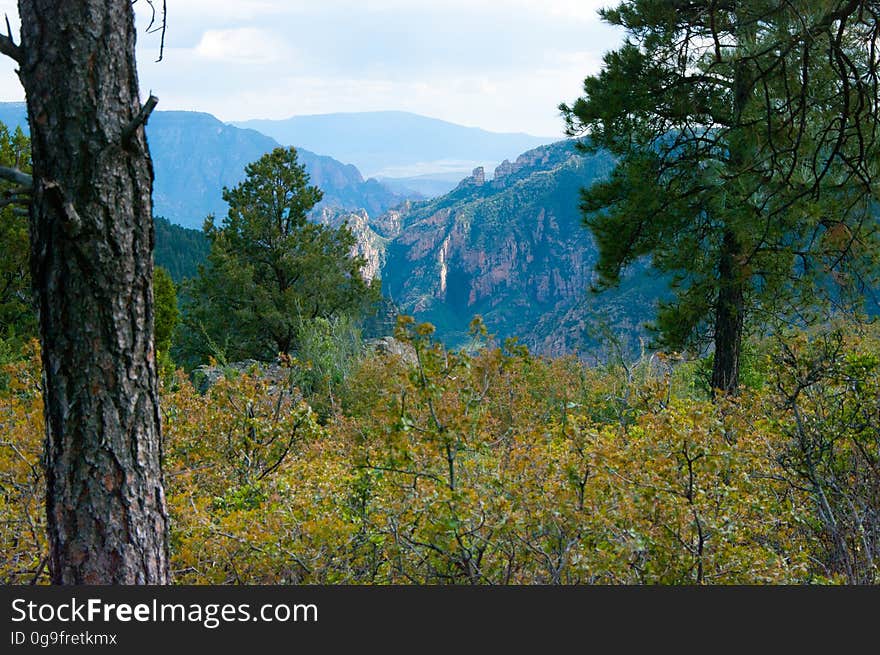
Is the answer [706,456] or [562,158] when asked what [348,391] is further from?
[562,158]

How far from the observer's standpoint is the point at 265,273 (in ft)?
65.8

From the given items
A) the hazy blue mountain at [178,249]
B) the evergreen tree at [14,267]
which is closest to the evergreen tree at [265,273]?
the evergreen tree at [14,267]

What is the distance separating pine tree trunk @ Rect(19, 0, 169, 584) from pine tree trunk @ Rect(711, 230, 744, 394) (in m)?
7.40

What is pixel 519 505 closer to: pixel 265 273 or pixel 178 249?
pixel 265 273

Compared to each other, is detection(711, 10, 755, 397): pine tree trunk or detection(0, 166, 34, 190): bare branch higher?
detection(0, 166, 34, 190): bare branch

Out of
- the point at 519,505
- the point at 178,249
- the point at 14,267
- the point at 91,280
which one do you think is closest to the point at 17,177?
the point at 91,280

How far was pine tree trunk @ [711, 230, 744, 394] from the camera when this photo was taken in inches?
333

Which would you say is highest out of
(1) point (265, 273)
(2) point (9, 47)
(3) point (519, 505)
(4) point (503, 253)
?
(4) point (503, 253)

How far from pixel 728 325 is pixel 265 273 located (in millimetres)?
14396

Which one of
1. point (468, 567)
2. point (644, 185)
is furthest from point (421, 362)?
point (644, 185)

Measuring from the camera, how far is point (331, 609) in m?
2.61

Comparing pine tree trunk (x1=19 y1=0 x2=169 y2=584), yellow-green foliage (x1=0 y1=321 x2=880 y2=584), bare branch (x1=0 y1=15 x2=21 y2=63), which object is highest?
bare branch (x1=0 y1=15 x2=21 y2=63)

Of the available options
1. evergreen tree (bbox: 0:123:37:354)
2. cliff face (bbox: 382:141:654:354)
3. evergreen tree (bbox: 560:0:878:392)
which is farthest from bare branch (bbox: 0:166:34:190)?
cliff face (bbox: 382:141:654:354)

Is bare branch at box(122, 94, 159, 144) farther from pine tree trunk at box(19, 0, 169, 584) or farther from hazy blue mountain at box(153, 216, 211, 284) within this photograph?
hazy blue mountain at box(153, 216, 211, 284)
